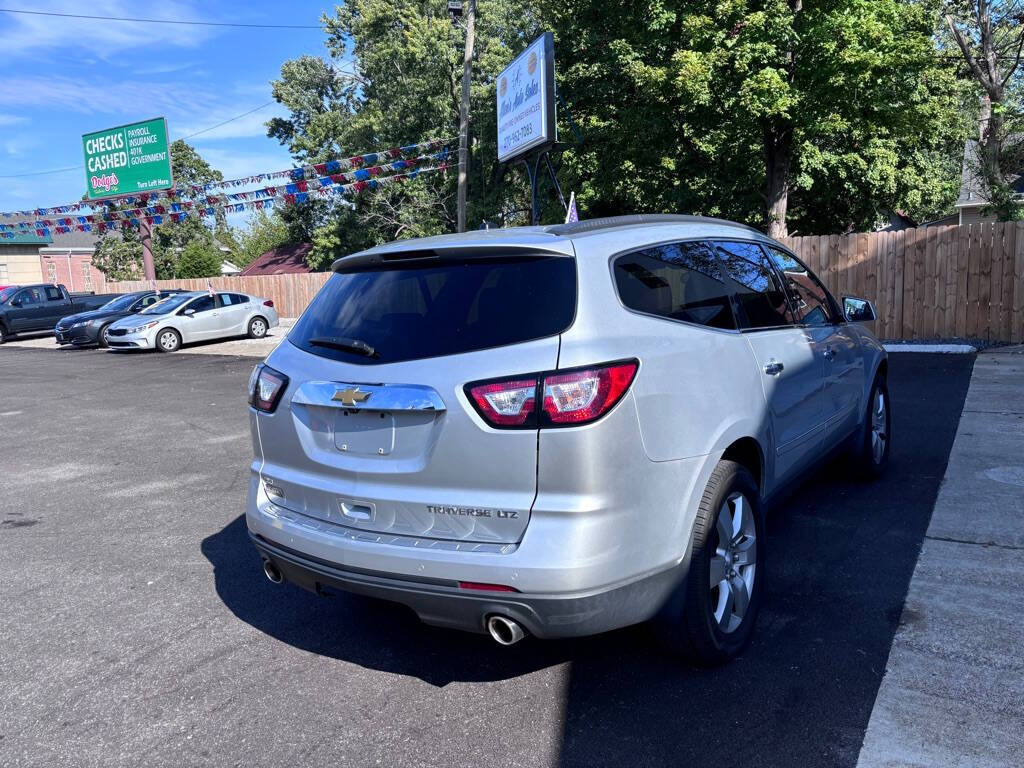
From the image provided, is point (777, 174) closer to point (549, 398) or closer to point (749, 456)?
point (749, 456)

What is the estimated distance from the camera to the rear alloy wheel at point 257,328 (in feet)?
73.4

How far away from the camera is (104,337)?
70.7 feet

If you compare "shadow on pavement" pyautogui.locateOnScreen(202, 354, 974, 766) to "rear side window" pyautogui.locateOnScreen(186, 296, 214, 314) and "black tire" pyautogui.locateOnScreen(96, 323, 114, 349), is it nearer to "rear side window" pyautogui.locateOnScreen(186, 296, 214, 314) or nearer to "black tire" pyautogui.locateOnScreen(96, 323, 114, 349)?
"rear side window" pyautogui.locateOnScreen(186, 296, 214, 314)

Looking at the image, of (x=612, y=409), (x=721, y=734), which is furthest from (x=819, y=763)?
(x=612, y=409)

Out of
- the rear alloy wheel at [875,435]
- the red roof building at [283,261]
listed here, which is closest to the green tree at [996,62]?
the rear alloy wheel at [875,435]

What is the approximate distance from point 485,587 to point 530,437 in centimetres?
53

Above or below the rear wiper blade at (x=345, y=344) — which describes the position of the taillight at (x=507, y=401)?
below

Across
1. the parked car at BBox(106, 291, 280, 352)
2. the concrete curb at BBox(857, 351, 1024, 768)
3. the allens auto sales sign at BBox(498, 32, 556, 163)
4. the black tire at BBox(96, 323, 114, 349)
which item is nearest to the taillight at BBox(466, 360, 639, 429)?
the concrete curb at BBox(857, 351, 1024, 768)

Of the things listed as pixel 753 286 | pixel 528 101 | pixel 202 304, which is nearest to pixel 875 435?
pixel 753 286

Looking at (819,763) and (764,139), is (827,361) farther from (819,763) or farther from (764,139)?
(764,139)

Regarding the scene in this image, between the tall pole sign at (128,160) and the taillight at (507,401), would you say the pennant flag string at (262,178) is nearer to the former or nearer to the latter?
the tall pole sign at (128,160)

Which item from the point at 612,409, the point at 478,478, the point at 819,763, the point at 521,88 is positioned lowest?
the point at 819,763

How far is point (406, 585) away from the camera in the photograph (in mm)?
2752

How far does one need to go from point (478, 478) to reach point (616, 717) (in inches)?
41.3
